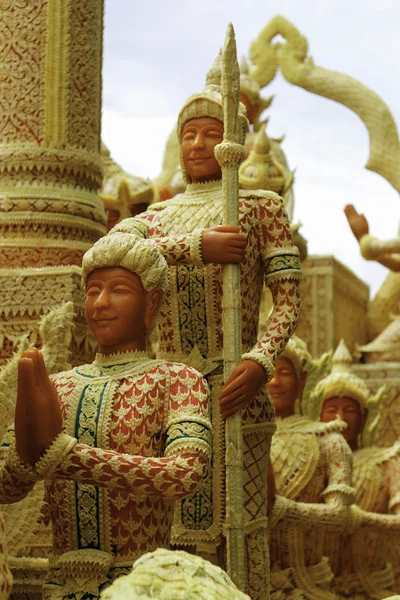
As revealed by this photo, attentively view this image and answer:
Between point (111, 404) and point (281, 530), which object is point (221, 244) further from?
point (281, 530)

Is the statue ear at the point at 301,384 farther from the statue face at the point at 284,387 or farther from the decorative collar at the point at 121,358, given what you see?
the decorative collar at the point at 121,358

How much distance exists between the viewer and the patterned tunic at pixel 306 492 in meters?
6.06

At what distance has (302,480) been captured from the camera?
6137 millimetres

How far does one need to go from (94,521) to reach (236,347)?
0.91 m

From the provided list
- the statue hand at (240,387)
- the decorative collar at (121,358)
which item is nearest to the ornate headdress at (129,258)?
the decorative collar at (121,358)

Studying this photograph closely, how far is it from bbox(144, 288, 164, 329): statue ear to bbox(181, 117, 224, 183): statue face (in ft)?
3.03

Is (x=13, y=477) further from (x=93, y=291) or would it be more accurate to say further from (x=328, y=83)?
(x=328, y=83)

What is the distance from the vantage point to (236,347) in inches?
169

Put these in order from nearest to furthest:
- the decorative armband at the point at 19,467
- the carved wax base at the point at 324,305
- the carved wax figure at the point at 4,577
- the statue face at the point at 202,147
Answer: the carved wax figure at the point at 4,577
the decorative armband at the point at 19,467
the statue face at the point at 202,147
the carved wax base at the point at 324,305

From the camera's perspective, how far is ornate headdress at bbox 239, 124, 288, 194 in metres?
8.28

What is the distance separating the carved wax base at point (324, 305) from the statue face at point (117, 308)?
5757 mm

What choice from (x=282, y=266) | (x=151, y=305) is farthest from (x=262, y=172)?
(x=151, y=305)

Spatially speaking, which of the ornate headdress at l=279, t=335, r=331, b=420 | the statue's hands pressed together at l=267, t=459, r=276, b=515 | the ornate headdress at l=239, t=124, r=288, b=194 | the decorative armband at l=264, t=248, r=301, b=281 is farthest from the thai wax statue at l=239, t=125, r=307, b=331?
the decorative armband at l=264, t=248, r=301, b=281

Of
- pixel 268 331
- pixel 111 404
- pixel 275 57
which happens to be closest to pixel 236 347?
pixel 268 331
